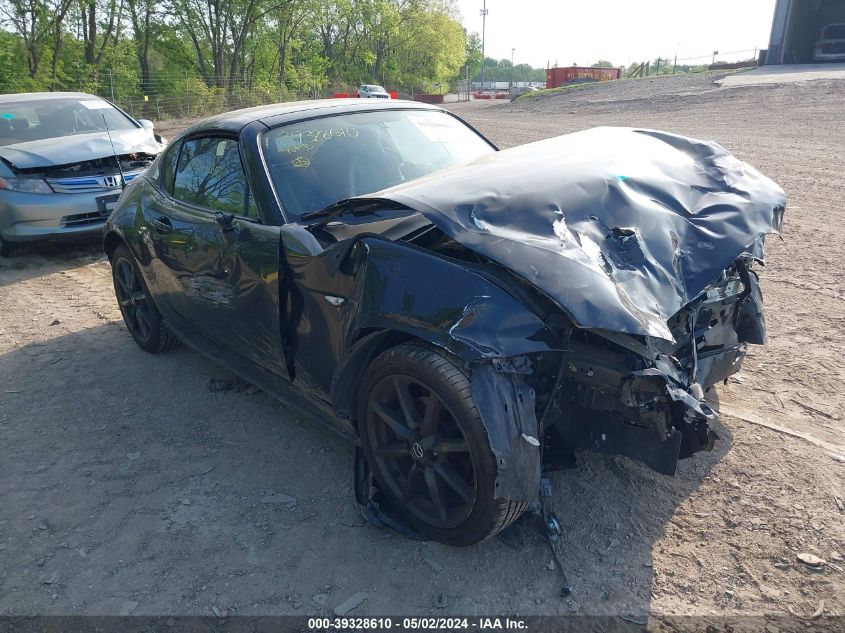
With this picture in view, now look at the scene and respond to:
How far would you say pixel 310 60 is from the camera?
5238cm

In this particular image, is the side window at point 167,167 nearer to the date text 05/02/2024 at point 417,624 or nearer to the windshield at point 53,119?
the date text 05/02/2024 at point 417,624

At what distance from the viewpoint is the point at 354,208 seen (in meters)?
2.82

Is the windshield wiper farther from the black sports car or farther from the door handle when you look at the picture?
the door handle

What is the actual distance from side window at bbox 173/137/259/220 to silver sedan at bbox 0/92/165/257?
3.65 metres

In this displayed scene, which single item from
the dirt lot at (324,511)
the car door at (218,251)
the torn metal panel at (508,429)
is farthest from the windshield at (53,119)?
the torn metal panel at (508,429)

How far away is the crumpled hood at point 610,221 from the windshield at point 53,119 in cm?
698

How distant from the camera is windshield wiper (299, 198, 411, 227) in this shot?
2713 millimetres

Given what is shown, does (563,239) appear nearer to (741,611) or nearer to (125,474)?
(741,611)

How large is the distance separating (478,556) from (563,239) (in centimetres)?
133

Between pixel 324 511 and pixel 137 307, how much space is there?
269 centimetres

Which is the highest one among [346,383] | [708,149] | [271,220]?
[708,149]

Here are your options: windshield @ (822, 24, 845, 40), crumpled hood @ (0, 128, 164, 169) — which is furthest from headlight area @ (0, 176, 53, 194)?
windshield @ (822, 24, 845, 40)

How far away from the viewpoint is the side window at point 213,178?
3.41m

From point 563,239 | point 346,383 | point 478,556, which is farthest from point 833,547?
point 346,383
